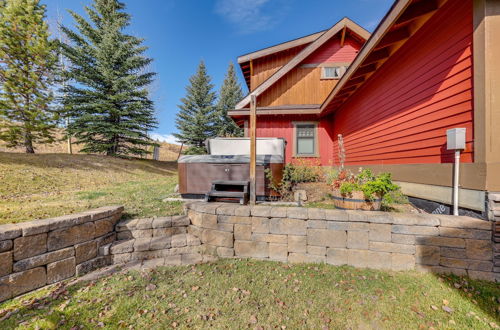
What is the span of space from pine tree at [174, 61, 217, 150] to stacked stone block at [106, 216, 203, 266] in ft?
42.6

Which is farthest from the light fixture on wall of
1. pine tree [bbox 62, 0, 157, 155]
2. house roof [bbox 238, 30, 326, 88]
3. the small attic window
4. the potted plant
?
pine tree [bbox 62, 0, 157, 155]

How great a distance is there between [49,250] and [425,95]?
19.9 feet

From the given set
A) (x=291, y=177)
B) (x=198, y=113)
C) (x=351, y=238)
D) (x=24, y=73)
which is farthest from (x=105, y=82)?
(x=351, y=238)

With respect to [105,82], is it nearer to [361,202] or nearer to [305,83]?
[305,83]

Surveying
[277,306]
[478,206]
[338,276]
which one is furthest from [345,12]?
[277,306]

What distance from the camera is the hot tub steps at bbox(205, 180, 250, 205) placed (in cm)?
364

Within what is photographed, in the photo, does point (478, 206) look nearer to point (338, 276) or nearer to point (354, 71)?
point (338, 276)

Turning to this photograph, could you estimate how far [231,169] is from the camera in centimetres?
441

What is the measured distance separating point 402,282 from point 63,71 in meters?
15.0

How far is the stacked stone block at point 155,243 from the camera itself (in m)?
2.74

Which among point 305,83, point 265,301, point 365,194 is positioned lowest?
point 265,301

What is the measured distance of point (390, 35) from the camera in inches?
137

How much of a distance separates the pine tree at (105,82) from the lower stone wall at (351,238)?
10198mm

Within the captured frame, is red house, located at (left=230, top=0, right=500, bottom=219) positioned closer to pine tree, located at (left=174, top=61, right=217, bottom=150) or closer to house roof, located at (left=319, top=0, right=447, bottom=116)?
house roof, located at (left=319, top=0, right=447, bottom=116)
